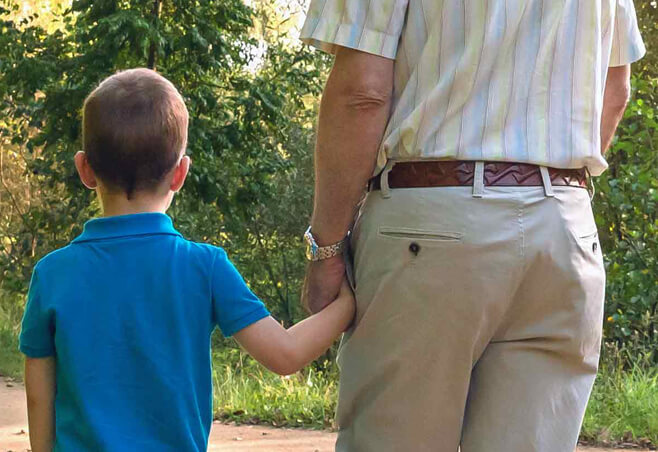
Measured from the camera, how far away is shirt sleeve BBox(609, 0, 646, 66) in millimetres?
2594

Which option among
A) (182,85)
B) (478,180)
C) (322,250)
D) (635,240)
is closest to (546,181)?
(478,180)

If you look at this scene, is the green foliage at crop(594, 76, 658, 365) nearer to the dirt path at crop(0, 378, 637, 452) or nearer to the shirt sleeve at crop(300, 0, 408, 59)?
the dirt path at crop(0, 378, 637, 452)

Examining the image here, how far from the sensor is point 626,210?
7734 mm

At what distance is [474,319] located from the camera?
229cm

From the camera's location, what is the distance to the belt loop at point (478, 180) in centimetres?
227

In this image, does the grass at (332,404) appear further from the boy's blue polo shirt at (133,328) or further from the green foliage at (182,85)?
the boy's blue polo shirt at (133,328)

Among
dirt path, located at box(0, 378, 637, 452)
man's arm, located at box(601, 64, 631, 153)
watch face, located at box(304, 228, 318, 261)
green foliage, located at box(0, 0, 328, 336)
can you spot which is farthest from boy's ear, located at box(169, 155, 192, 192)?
Result: green foliage, located at box(0, 0, 328, 336)

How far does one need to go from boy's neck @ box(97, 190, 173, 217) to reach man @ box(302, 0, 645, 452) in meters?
0.40

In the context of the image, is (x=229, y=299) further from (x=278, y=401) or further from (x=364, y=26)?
(x=278, y=401)

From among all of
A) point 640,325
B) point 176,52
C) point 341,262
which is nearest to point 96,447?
point 341,262

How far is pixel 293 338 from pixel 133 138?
21.1 inches

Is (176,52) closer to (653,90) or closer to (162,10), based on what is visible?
(162,10)

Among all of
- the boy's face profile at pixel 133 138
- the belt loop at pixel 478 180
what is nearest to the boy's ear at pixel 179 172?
the boy's face profile at pixel 133 138

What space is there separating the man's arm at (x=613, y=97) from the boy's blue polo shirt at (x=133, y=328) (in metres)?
1.14
